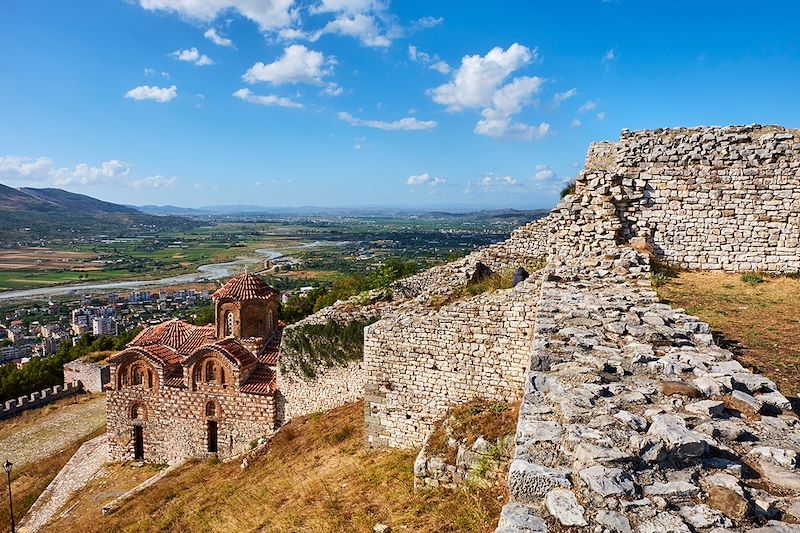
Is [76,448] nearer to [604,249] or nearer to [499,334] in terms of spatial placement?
[499,334]

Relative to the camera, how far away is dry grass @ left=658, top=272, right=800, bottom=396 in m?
5.05

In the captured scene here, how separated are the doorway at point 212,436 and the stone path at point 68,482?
4337 millimetres

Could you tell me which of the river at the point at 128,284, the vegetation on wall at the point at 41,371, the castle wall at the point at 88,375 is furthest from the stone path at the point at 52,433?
the river at the point at 128,284

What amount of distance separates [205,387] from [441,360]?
1025 cm

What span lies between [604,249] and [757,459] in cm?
673

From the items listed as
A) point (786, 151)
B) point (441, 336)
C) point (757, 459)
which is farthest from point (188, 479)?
point (786, 151)

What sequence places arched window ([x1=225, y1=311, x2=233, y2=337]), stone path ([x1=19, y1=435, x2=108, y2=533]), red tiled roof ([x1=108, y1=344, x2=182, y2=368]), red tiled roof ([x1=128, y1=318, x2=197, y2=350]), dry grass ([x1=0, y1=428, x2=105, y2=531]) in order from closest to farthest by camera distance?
stone path ([x1=19, y1=435, x2=108, y2=533]), dry grass ([x1=0, y1=428, x2=105, y2=531]), red tiled roof ([x1=108, y1=344, x2=182, y2=368]), arched window ([x1=225, y1=311, x2=233, y2=337]), red tiled roof ([x1=128, y1=318, x2=197, y2=350])

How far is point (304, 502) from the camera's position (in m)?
8.13

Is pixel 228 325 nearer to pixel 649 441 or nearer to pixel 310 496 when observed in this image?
pixel 310 496

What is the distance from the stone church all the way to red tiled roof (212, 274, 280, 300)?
0.11ft

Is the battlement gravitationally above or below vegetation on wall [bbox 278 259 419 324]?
below

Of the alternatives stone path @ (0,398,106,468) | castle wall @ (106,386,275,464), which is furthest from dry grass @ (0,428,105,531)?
Answer: castle wall @ (106,386,275,464)

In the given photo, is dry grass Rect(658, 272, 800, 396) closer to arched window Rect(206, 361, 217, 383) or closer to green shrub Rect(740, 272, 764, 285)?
green shrub Rect(740, 272, 764, 285)


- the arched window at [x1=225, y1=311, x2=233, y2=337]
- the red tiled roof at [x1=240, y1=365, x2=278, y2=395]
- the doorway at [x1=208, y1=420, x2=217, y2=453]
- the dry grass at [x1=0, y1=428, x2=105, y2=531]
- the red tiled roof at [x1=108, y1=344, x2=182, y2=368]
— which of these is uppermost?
the arched window at [x1=225, y1=311, x2=233, y2=337]
